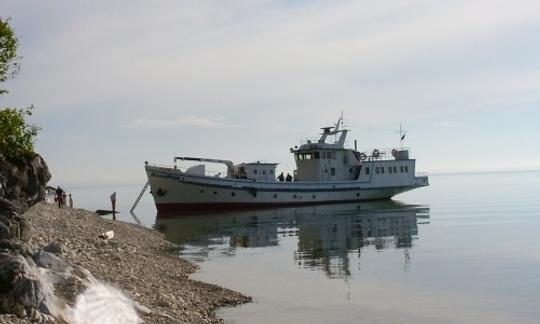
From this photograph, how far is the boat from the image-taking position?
52312mm

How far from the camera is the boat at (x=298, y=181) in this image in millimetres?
52312

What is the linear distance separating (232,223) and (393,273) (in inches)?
899

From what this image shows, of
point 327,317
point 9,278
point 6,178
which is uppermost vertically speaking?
point 6,178

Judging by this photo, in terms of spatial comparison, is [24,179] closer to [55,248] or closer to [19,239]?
[55,248]

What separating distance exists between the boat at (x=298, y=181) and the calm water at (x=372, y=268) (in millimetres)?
11494

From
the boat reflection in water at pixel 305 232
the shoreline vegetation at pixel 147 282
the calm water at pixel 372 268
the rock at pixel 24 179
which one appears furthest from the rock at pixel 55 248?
the boat reflection in water at pixel 305 232

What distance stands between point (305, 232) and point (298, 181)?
77.7ft

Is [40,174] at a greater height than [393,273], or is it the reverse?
[40,174]

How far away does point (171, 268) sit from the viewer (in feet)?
60.7

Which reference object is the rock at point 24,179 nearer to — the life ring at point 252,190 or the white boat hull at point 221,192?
the white boat hull at point 221,192

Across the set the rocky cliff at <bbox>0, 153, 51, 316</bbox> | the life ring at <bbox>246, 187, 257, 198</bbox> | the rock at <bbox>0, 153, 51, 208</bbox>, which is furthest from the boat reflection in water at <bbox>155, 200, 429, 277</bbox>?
the rocky cliff at <bbox>0, 153, 51, 316</bbox>

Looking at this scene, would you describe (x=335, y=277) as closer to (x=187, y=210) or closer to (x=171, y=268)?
(x=171, y=268)

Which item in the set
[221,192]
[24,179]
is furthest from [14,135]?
[221,192]

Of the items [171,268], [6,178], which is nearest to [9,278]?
[6,178]
